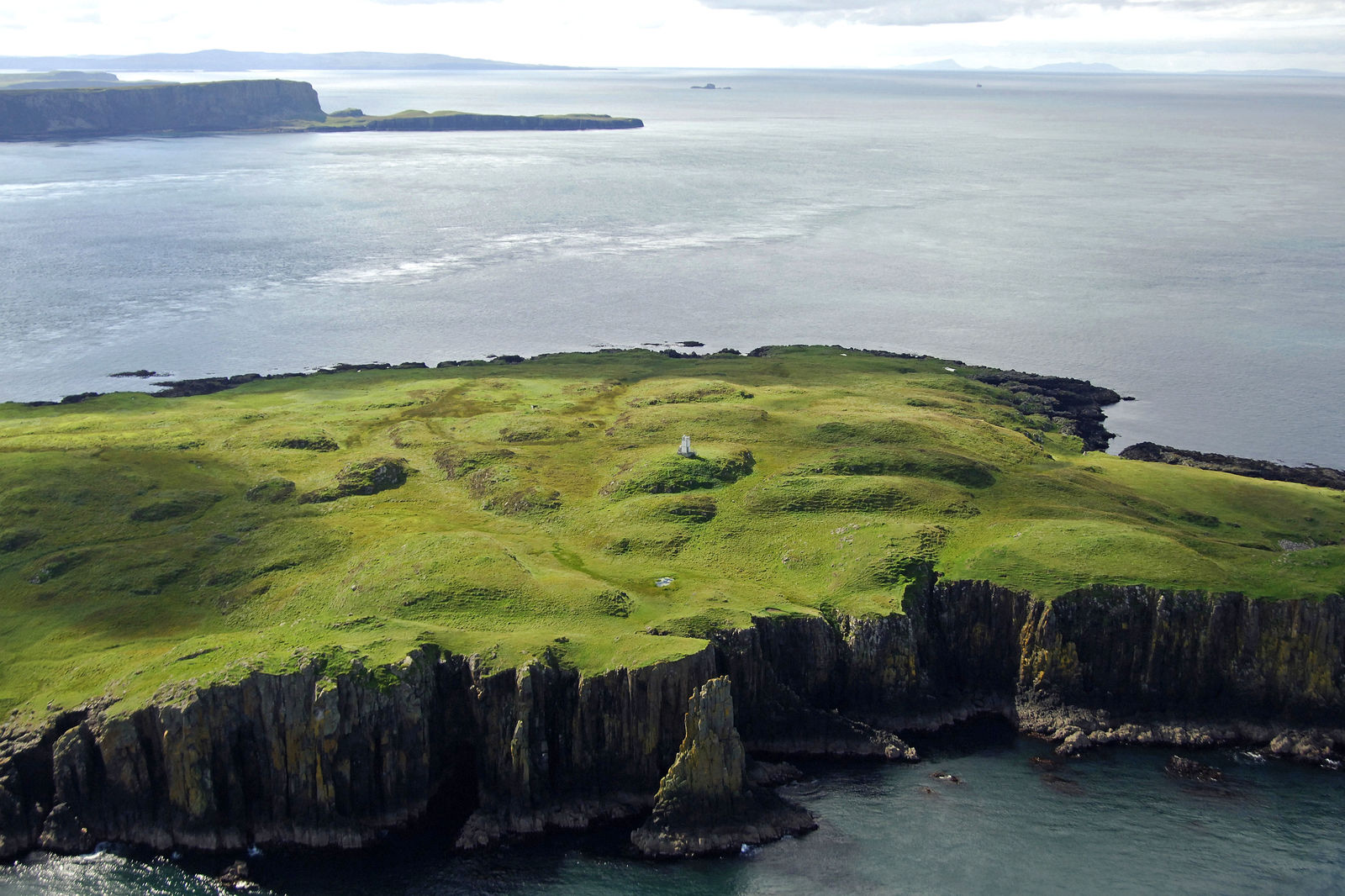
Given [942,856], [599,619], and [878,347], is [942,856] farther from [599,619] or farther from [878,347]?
[878,347]

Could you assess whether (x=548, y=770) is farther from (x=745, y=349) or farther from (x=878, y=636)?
(x=745, y=349)

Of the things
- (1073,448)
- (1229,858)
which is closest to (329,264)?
(1073,448)

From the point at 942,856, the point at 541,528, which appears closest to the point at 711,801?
the point at 942,856

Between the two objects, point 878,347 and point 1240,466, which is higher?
point 878,347

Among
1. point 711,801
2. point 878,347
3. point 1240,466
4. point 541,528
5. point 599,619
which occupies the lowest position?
point 711,801

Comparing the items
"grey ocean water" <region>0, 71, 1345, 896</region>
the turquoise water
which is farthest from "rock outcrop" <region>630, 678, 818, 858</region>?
"grey ocean water" <region>0, 71, 1345, 896</region>

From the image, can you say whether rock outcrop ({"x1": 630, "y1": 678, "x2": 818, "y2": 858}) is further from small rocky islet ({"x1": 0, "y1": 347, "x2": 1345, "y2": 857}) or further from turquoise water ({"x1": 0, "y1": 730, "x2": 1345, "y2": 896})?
turquoise water ({"x1": 0, "y1": 730, "x2": 1345, "y2": 896})

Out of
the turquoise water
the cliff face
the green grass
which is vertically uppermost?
the green grass

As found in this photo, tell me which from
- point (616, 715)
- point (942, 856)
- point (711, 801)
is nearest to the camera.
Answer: point (942, 856)
